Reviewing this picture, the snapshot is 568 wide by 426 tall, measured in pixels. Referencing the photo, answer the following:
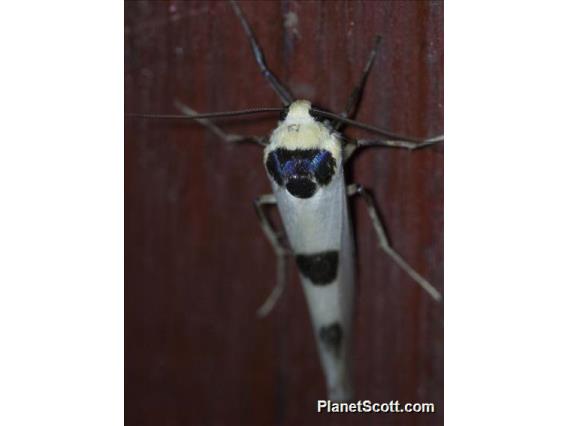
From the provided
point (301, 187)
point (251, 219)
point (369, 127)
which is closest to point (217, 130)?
point (251, 219)

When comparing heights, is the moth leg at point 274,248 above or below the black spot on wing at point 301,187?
below

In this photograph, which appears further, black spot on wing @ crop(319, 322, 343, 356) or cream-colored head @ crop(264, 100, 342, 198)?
black spot on wing @ crop(319, 322, 343, 356)

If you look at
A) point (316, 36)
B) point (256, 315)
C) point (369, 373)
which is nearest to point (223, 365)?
point (256, 315)

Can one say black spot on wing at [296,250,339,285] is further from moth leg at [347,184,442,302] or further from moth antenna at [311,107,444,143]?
moth antenna at [311,107,444,143]

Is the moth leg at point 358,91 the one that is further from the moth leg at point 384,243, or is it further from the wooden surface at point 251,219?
the moth leg at point 384,243

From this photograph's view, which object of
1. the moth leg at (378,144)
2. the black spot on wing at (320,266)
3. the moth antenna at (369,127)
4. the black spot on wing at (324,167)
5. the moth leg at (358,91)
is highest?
the moth leg at (358,91)

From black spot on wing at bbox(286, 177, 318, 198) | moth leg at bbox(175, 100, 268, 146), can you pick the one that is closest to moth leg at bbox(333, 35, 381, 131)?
black spot on wing at bbox(286, 177, 318, 198)

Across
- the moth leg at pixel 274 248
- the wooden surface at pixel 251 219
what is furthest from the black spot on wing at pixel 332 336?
the moth leg at pixel 274 248
